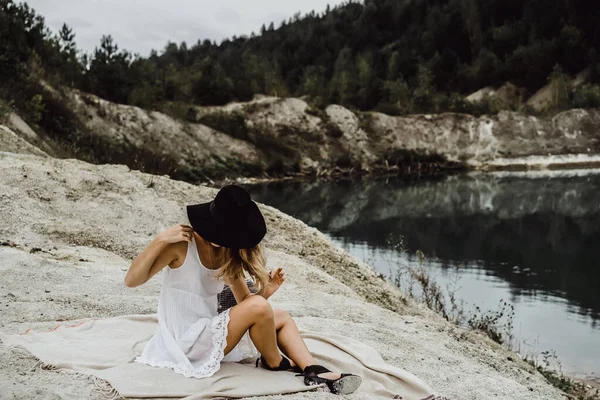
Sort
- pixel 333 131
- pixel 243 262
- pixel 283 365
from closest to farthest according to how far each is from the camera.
→ pixel 243 262 → pixel 283 365 → pixel 333 131

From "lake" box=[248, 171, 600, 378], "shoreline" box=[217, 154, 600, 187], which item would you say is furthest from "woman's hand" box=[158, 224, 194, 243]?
"shoreline" box=[217, 154, 600, 187]

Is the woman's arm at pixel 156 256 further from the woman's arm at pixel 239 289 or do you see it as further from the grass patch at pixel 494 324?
the grass patch at pixel 494 324

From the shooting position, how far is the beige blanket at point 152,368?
4125mm

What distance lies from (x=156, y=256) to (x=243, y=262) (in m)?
0.59

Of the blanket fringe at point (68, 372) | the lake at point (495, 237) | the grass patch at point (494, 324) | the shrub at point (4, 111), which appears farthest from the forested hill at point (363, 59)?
the blanket fringe at point (68, 372)

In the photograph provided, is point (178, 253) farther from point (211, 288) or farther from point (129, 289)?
point (129, 289)

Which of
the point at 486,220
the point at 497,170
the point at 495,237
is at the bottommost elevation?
the point at 495,237

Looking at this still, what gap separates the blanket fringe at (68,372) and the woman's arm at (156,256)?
0.67 meters

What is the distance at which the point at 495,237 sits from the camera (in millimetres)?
18609

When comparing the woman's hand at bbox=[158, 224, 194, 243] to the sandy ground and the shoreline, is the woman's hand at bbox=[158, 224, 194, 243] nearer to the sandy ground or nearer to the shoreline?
the sandy ground

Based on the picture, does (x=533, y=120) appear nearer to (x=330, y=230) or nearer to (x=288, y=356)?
(x=330, y=230)

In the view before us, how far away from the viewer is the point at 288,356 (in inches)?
187

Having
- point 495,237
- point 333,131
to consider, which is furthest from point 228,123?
point 495,237

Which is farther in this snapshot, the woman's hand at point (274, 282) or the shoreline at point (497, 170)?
the shoreline at point (497, 170)
